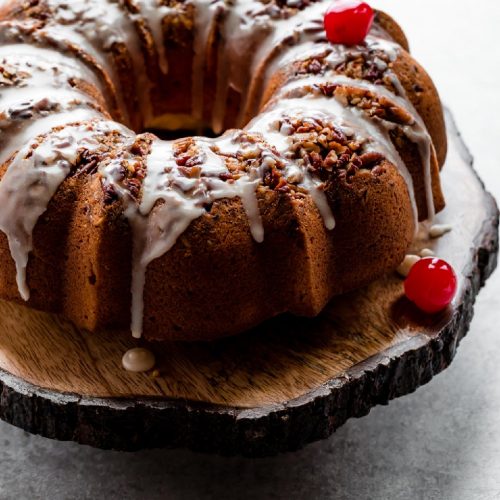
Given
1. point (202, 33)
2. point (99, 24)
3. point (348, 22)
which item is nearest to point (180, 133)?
point (202, 33)

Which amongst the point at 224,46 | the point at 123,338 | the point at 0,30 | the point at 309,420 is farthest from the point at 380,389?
the point at 0,30

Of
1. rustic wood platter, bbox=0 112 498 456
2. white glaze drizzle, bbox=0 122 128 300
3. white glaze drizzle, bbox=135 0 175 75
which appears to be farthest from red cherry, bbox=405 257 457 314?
white glaze drizzle, bbox=135 0 175 75

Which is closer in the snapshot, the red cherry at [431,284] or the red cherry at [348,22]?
the red cherry at [431,284]

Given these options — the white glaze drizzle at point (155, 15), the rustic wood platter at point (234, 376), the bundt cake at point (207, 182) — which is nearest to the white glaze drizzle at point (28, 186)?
the bundt cake at point (207, 182)

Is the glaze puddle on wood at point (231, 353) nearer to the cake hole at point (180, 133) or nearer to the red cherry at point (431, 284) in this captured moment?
the red cherry at point (431, 284)

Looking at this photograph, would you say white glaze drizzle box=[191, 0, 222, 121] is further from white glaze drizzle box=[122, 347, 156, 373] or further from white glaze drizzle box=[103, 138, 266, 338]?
white glaze drizzle box=[122, 347, 156, 373]

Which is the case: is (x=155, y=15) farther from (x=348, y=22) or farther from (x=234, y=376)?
(x=234, y=376)
